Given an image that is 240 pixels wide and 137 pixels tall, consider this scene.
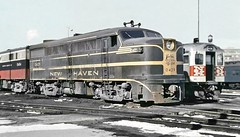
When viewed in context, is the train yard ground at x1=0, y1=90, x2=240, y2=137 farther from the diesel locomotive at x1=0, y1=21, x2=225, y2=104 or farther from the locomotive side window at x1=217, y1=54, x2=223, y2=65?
the locomotive side window at x1=217, y1=54, x2=223, y2=65

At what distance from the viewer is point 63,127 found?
10.1m

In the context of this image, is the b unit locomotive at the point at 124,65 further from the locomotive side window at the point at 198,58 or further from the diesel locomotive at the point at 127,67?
the locomotive side window at the point at 198,58

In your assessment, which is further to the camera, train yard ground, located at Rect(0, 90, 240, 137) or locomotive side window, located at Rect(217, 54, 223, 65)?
locomotive side window, located at Rect(217, 54, 223, 65)

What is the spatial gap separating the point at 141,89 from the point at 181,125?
239 inches

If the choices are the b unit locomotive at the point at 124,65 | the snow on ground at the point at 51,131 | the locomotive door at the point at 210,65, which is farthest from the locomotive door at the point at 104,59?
the snow on ground at the point at 51,131

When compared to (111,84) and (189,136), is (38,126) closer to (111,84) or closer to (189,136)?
(189,136)

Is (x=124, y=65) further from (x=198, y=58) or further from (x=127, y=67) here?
(x=198, y=58)

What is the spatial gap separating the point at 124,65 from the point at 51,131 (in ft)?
25.5

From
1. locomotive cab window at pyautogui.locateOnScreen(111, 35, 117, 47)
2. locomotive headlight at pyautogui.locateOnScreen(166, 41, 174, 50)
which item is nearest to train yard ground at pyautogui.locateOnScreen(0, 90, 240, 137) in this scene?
locomotive headlight at pyautogui.locateOnScreen(166, 41, 174, 50)

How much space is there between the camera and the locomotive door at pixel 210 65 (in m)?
21.0

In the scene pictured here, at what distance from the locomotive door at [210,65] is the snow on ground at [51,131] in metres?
12.7

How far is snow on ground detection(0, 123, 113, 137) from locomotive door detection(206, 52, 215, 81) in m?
12.7

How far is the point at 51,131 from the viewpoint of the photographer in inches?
370

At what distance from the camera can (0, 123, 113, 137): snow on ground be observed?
8930mm
